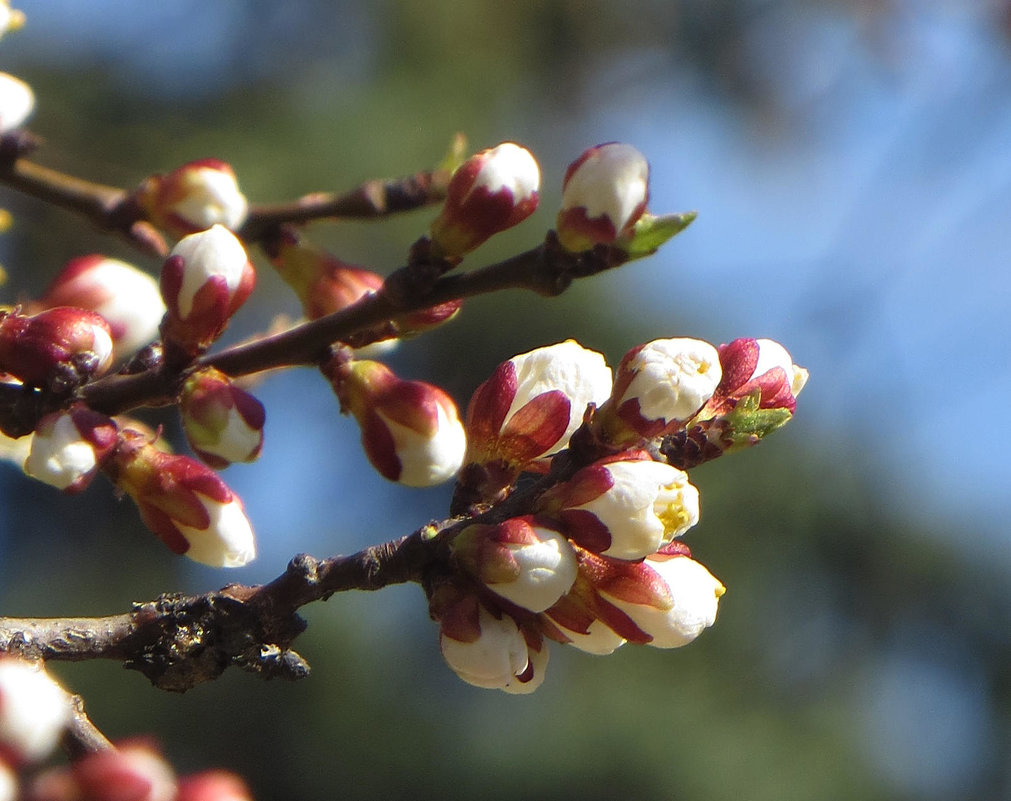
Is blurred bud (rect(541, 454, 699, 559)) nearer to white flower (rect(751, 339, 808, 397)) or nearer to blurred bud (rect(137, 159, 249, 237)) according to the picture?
white flower (rect(751, 339, 808, 397))

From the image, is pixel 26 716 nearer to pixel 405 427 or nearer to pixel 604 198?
pixel 405 427

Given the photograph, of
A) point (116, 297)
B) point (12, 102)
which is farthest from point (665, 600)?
point (12, 102)

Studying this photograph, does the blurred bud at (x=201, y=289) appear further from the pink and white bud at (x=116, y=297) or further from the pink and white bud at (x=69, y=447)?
the pink and white bud at (x=116, y=297)

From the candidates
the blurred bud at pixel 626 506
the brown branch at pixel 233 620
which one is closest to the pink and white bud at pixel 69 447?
the brown branch at pixel 233 620

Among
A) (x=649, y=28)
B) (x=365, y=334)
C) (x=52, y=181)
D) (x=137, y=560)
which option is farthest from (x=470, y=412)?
(x=137, y=560)

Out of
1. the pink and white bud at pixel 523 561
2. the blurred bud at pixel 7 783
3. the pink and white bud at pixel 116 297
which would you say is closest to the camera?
the blurred bud at pixel 7 783

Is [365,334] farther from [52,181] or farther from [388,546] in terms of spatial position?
[52,181]
